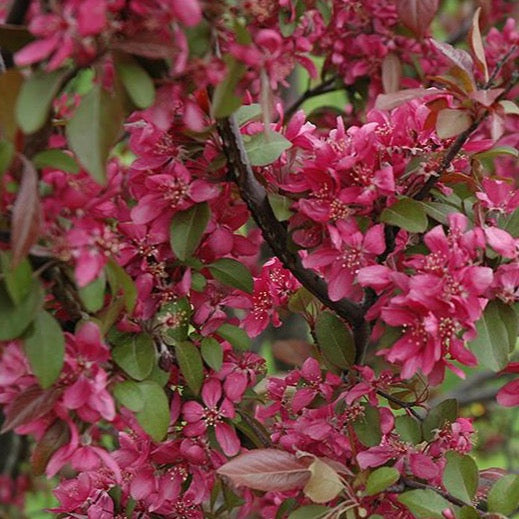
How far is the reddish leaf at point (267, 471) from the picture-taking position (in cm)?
99

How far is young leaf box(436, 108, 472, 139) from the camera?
38.9 inches

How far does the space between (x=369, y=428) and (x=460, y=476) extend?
0.12 meters

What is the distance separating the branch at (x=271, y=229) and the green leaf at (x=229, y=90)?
5.6 inches

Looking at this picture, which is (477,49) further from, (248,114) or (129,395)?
(129,395)

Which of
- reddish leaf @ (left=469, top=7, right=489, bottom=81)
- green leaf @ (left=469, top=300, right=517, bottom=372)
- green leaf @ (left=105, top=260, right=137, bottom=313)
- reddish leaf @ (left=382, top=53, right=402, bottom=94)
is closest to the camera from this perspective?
green leaf @ (left=105, top=260, right=137, bottom=313)

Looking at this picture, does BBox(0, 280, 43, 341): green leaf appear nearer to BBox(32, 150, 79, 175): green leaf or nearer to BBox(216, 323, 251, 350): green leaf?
BBox(32, 150, 79, 175): green leaf

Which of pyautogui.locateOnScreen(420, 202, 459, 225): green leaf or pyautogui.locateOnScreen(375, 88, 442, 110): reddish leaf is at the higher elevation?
pyautogui.locateOnScreen(375, 88, 442, 110): reddish leaf

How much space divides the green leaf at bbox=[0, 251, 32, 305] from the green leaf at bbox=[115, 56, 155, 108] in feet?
0.55

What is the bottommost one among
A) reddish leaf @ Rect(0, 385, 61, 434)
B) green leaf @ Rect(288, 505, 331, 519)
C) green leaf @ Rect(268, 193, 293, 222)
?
green leaf @ Rect(288, 505, 331, 519)

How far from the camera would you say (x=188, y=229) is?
102cm

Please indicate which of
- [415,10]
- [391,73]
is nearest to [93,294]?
[415,10]

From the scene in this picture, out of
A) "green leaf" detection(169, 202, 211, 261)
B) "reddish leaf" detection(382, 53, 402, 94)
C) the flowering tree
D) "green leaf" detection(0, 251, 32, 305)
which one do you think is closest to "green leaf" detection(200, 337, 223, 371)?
the flowering tree

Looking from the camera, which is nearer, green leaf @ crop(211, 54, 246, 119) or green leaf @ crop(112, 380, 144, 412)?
green leaf @ crop(211, 54, 246, 119)

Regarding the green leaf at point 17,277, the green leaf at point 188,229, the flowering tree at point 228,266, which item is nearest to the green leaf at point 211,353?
the flowering tree at point 228,266
